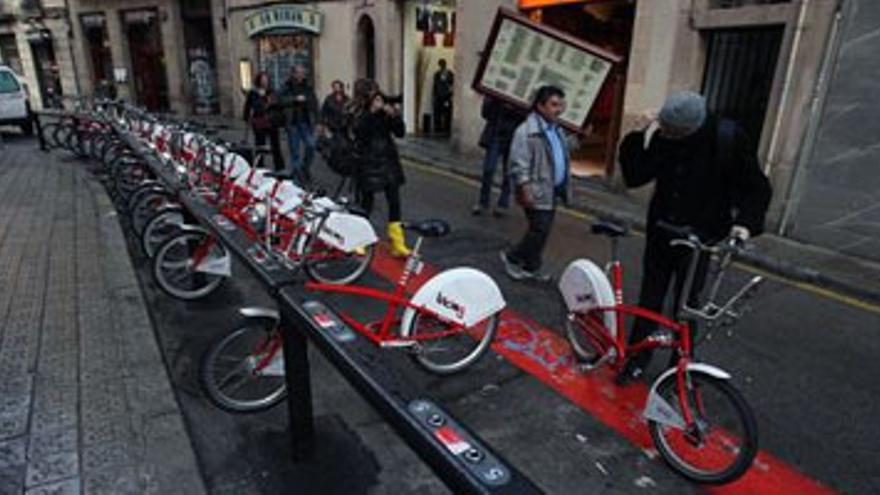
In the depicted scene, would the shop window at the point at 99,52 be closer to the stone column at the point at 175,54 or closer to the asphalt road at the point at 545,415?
the stone column at the point at 175,54

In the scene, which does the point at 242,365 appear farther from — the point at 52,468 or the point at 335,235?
the point at 335,235

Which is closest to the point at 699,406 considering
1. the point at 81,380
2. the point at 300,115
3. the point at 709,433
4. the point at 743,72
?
the point at 709,433

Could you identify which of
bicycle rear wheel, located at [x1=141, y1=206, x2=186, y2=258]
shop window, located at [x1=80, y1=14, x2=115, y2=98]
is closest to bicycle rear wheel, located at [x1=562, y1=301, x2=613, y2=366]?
bicycle rear wheel, located at [x1=141, y1=206, x2=186, y2=258]

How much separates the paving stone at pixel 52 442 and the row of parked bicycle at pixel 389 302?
70 centimetres

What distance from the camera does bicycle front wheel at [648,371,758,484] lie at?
284 centimetres

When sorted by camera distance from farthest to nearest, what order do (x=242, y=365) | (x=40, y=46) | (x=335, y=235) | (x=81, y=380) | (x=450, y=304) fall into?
1. (x=40, y=46)
2. (x=335, y=235)
3. (x=450, y=304)
4. (x=81, y=380)
5. (x=242, y=365)

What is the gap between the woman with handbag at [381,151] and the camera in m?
6.11

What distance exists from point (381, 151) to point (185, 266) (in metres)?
2.22

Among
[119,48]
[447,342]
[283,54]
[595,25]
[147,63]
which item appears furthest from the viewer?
[147,63]

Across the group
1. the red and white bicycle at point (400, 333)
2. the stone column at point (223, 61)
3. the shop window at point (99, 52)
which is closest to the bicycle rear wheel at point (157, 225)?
the red and white bicycle at point (400, 333)

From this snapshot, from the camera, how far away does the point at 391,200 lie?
6434 mm

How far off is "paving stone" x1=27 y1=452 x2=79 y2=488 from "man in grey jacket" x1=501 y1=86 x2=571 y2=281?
3782mm

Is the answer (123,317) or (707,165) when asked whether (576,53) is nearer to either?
(707,165)

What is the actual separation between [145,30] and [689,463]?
86.1 feet
